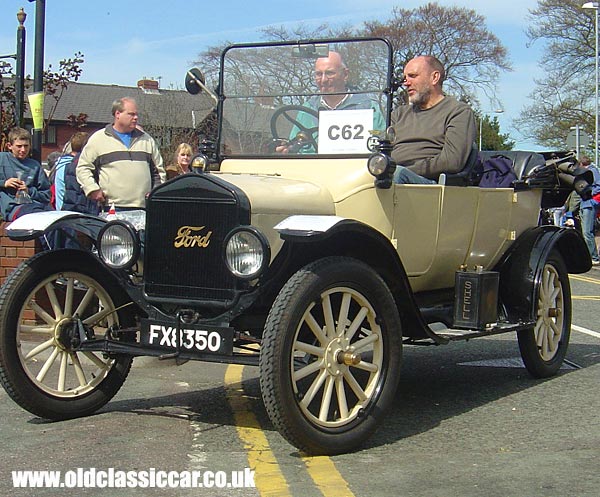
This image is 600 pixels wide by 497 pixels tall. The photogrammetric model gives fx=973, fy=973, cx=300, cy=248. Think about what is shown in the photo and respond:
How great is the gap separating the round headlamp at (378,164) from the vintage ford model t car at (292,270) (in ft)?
0.04

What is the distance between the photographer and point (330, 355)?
16.3ft

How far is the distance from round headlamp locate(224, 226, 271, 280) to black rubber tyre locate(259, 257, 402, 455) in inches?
9.0

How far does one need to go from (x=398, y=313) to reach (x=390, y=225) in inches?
23.7

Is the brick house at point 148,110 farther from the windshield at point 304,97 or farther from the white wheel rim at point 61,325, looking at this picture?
the white wheel rim at point 61,325

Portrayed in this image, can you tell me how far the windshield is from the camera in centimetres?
612

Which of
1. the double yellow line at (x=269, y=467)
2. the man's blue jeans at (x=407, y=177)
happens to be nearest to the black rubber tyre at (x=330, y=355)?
the double yellow line at (x=269, y=467)

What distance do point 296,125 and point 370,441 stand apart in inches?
86.1

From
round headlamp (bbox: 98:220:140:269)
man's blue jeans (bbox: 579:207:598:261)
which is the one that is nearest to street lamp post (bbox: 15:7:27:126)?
round headlamp (bbox: 98:220:140:269)

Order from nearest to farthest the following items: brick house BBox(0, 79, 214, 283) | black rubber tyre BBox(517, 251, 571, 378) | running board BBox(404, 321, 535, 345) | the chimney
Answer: running board BBox(404, 321, 535, 345) → black rubber tyre BBox(517, 251, 571, 378) → brick house BBox(0, 79, 214, 283) → the chimney

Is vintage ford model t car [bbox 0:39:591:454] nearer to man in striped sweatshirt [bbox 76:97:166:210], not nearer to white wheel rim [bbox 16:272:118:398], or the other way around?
white wheel rim [bbox 16:272:118:398]

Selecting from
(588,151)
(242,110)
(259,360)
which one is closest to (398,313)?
(259,360)

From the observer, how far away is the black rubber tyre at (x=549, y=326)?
6.86m

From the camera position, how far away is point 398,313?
17.7ft

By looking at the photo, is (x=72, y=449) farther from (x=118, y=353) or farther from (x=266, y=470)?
(x=266, y=470)
